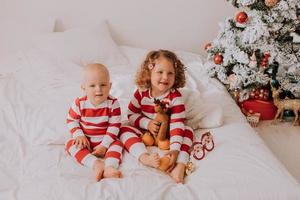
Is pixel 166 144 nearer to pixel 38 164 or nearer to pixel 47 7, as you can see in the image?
pixel 38 164

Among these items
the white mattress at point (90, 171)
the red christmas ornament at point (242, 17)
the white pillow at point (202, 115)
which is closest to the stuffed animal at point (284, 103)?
the white mattress at point (90, 171)

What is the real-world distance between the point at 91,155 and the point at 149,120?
331 millimetres

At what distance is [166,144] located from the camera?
5.59ft

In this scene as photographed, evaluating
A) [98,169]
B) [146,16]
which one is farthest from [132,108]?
[146,16]

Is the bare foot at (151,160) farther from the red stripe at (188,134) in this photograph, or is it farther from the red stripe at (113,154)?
the red stripe at (188,134)

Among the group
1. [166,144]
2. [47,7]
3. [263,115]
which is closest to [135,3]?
[47,7]

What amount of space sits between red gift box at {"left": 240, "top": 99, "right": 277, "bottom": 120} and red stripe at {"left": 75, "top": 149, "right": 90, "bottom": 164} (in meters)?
1.22

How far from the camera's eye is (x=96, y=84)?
1622 mm

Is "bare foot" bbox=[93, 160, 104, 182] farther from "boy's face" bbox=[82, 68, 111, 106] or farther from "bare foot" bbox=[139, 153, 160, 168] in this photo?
"boy's face" bbox=[82, 68, 111, 106]

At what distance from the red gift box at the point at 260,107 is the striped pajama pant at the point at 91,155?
108 cm

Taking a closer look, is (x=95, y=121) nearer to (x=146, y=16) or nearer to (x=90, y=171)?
(x=90, y=171)

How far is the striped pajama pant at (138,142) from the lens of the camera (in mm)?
1623

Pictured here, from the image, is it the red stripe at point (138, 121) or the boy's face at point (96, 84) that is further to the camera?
the red stripe at point (138, 121)

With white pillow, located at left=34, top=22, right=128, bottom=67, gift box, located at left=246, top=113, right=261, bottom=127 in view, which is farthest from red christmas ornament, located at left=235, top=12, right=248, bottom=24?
white pillow, located at left=34, top=22, right=128, bottom=67
